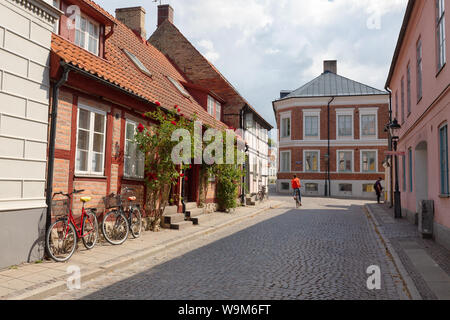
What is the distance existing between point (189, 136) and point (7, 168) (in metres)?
5.33

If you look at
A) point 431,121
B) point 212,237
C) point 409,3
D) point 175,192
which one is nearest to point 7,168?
point 212,237

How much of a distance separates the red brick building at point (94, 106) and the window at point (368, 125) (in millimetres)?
27360

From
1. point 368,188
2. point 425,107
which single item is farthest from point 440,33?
point 368,188

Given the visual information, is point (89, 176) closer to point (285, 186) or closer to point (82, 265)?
point (82, 265)

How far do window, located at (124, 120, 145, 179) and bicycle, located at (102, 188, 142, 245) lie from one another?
0.82 m

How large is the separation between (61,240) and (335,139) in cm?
3202

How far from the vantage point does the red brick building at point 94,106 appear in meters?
7.70

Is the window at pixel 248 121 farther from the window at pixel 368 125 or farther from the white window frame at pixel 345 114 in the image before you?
the window at pixel 368 125

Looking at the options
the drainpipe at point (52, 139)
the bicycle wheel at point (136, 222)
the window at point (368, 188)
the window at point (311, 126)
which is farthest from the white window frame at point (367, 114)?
the drainpipe at point (52, 139)

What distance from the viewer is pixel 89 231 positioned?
7.96 meters

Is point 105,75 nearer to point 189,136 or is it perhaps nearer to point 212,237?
point 189,136

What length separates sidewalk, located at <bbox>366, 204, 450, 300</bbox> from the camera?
5486 millimetres

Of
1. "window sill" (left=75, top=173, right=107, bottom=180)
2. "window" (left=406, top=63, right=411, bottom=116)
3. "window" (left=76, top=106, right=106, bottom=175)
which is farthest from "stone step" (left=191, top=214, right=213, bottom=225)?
"window" (left=406, top=63, right=411, bottom=116)

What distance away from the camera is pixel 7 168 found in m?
6.27
